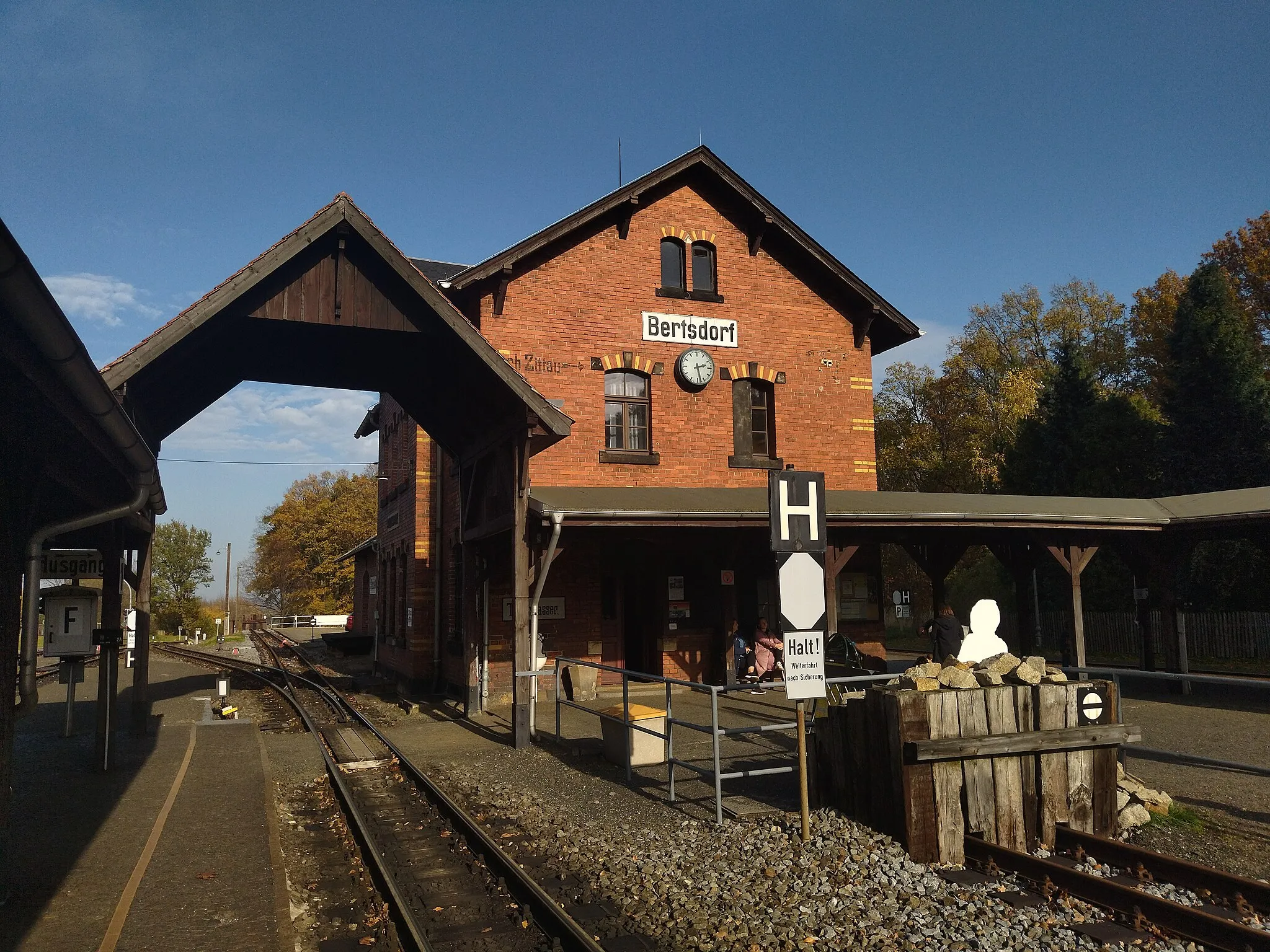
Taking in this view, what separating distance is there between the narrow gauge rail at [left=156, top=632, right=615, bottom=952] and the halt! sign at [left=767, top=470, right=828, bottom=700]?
98.0 inches

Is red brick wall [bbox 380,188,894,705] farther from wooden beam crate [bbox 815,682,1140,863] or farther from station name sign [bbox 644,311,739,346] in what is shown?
wooden beam crate [bbox 815,682,1140,863]

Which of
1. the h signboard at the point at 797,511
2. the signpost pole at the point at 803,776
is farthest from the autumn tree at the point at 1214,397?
the signpost pole at the point at 803,776

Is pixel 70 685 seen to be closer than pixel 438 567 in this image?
Yes

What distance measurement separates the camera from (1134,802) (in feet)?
25.2

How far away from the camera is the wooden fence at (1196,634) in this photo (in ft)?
74.0

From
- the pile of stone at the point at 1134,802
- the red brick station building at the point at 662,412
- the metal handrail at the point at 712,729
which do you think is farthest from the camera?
the red brick station building at the point at 662,412

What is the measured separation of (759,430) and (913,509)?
13.9ft

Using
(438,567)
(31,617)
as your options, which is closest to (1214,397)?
(438,567)

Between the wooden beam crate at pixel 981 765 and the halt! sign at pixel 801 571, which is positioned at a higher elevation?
the halt! sign at pixel 801 571

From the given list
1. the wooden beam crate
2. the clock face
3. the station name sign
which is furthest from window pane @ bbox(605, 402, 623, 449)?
the wooden beam crate

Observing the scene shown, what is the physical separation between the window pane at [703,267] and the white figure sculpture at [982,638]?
11044mm

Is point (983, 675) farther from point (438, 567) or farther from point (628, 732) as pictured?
point (438, 567)

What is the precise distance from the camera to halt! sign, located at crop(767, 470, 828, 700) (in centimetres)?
718

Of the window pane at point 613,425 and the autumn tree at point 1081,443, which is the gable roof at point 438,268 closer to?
the window pane at point 613,425
